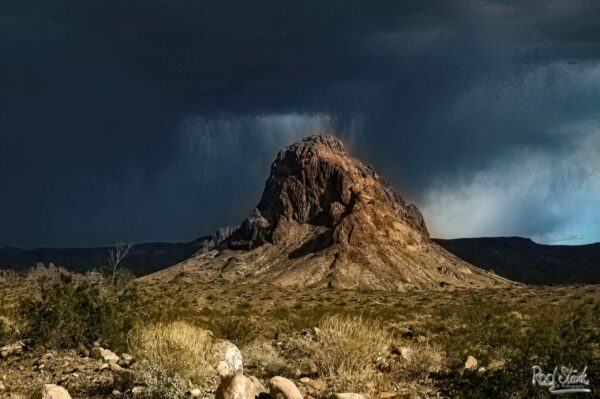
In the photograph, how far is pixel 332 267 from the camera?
417 feet

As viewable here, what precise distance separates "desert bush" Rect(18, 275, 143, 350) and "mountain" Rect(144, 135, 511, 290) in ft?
321

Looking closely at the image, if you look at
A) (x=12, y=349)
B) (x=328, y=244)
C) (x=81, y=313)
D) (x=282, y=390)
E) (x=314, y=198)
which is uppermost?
(x=314, y=198)

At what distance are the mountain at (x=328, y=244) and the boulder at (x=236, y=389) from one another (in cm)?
10616

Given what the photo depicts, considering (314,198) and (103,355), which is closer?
(103,355)

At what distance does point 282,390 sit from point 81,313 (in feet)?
33.1

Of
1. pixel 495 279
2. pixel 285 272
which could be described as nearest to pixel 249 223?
pixel 285 272

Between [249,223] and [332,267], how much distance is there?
55.0m

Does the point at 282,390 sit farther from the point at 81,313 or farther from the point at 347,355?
the point at 81,313

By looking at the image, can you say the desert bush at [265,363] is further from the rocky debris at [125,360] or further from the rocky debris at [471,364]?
the rocky debris at [471,364]

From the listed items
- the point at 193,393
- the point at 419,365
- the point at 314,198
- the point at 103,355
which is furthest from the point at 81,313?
the point at 314,198

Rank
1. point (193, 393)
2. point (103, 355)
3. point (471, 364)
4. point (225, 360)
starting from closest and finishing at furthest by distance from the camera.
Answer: point (193, 393), point (225, 360), point (471, 364), point (103, 355)

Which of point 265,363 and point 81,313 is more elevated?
point 81,313

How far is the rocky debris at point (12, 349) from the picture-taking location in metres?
14.7
